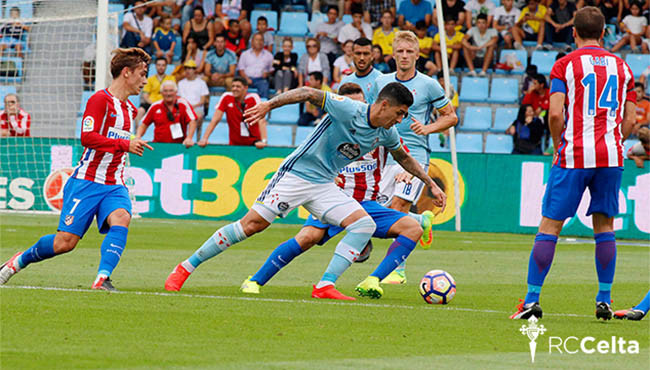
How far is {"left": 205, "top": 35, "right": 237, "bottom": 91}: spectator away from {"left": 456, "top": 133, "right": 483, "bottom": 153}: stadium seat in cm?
523

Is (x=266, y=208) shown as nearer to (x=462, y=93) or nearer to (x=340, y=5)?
(x=462, y=93)

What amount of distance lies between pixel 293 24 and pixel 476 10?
4288mm

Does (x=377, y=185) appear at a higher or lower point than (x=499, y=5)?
lower

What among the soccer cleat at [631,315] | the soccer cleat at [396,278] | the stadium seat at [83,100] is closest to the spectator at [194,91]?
the stadium seat at [83,100]

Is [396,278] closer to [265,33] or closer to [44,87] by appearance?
[44,87]

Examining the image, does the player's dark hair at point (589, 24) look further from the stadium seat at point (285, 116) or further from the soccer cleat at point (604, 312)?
the stadium seat at point (285, 116)

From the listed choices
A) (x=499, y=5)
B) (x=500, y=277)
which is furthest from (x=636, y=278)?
(x=499, y=5)

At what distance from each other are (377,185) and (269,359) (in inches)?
173

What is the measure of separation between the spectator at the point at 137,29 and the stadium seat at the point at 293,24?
304 cm

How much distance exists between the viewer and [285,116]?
75.0ft

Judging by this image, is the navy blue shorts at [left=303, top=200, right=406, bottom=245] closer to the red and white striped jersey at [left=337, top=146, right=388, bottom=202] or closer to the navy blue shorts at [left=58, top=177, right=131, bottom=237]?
the red and white striped jersey at [left=337, top=146, right=388, bottom=202]

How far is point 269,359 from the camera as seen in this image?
5281 mm

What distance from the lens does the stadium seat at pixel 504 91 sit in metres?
22.8

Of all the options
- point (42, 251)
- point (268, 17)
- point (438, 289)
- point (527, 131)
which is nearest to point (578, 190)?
point (438, 289)
